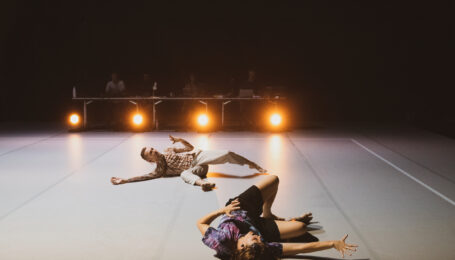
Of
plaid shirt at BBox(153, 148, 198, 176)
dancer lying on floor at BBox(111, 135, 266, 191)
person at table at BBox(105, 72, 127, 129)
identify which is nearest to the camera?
dancer lying on floor at BBox(111, 135, 266, 191)

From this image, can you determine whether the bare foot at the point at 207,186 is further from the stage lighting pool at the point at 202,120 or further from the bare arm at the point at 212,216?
the stage lighting pool at the point at 202,120

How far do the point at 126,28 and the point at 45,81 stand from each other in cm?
278

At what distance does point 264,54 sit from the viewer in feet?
51.2

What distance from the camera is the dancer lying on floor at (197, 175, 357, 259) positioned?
3.54 m

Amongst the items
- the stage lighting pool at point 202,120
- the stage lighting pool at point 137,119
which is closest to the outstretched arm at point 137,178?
the stage lighting pool at point 202,120

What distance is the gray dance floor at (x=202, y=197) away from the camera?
4.54 metres

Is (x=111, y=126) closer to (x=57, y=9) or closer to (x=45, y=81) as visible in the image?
(x=45, y=81)

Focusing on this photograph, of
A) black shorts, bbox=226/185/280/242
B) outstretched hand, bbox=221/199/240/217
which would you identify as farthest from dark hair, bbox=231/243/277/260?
black shorts, bbox=226/185/280/242

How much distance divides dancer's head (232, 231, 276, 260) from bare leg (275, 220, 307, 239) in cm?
90

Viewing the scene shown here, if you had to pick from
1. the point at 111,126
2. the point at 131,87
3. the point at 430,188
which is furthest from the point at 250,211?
the point at 131,87

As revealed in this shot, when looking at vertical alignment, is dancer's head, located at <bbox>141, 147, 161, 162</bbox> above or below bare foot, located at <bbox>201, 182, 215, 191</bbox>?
above

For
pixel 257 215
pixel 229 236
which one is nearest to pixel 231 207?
pixel 257 215

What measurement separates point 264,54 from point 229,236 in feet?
40.3

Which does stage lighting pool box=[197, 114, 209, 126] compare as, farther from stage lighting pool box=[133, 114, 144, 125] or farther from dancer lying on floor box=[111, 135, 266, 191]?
dancer lying on floor box=[111, 135, 266, 191]
